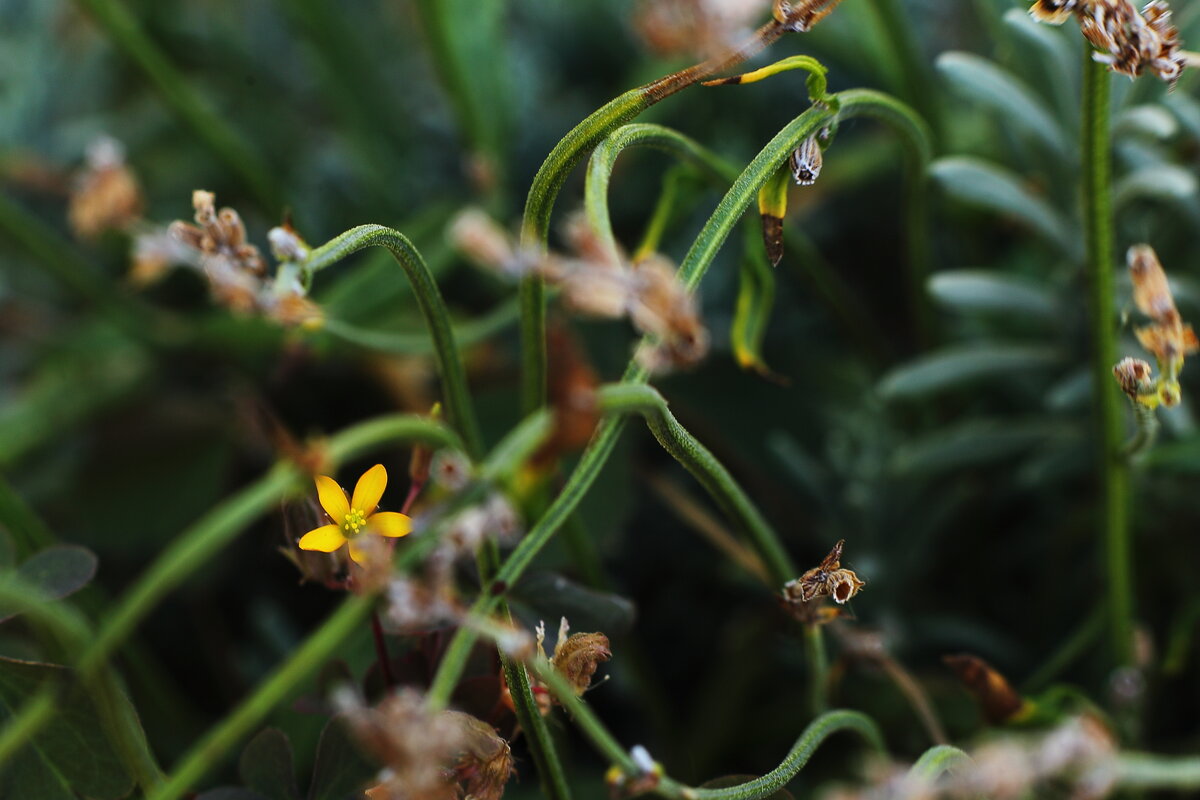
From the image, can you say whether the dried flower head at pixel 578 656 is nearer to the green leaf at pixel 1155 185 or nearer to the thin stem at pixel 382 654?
the thin stem at pixel 382 654

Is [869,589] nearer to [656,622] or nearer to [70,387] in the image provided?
[656,622]

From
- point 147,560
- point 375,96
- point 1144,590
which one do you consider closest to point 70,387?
point 147,560

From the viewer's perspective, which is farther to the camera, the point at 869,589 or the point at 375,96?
the point at 375,96

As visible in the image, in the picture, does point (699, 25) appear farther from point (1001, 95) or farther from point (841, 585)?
point (841, 585)

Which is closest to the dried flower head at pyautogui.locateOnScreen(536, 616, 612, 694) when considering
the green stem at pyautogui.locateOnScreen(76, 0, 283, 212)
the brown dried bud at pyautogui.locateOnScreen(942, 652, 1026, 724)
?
the brown dried bud at pyautogui.locateOnScreen(942, 652, 1026, 724)

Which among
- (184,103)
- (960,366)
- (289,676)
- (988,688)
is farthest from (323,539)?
(184,103)

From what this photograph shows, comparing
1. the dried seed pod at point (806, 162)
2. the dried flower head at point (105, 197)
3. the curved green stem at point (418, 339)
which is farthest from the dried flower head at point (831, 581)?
the dried flower head at point (105, 197)

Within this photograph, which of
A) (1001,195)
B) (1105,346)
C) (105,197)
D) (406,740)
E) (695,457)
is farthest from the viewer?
(105,197)
